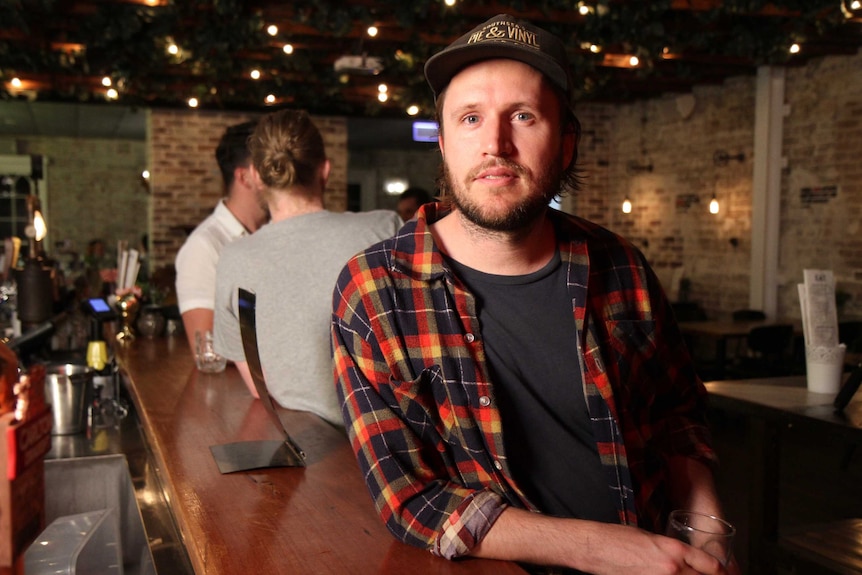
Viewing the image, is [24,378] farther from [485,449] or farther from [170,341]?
[170,341]

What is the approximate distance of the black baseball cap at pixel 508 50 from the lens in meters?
1.39

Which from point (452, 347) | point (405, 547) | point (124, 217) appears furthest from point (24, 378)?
point (124, 217)

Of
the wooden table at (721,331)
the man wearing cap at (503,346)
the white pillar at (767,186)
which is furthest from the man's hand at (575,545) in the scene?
the white pillar at (767,186)

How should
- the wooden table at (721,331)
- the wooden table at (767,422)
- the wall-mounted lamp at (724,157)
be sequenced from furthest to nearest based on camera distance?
the wall-mounted lamp at (724,157) → the wooden table at (721,331) → the wooden table at (767,422)

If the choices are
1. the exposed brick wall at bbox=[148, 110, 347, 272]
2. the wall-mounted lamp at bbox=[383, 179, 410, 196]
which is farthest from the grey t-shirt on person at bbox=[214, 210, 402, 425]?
the wall-mounted lamp at bbox=[383, 179, 410, 196]

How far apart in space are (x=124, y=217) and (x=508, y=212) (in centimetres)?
1575

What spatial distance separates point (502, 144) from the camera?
138 centimetres

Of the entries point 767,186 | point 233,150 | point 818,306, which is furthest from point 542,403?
point 767,186

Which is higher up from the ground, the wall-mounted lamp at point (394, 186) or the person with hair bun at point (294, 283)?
the wall-mounted lamp at point (394, 186)

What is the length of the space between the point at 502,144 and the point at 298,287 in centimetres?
77

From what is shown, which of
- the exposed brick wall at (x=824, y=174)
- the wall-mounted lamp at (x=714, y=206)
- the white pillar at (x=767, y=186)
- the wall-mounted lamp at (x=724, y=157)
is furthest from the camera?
the wall-mounted lamp at (x=714, y=206)

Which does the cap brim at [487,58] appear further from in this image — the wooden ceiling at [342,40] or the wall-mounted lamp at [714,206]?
the wall-mounted lamp at [714,206]

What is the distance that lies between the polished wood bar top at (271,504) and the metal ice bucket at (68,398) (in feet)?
0.55

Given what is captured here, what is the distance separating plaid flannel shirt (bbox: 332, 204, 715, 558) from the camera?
127cm
